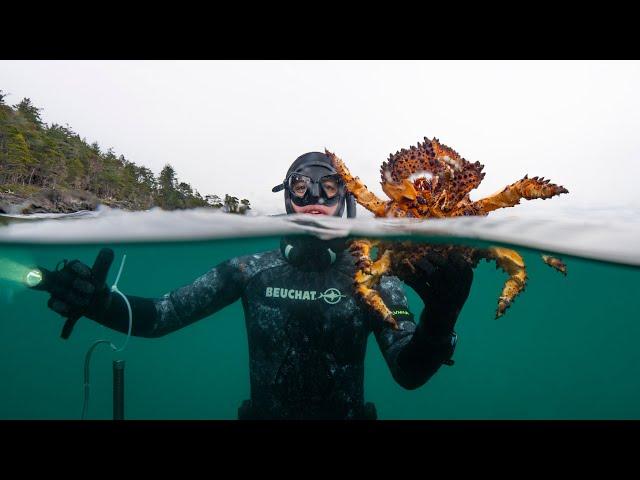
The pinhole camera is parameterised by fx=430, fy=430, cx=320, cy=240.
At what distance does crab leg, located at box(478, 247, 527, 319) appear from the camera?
151 inches

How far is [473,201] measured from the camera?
4.38 m

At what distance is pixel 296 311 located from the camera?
6043mm

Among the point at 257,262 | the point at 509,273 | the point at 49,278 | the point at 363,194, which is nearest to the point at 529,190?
the point at 509,273

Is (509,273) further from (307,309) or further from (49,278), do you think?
(49,278)

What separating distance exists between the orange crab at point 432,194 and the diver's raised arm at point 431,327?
16 cm

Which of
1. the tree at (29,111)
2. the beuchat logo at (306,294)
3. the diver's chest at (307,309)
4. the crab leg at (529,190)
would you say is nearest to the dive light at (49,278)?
the diver's chest at (307,309)

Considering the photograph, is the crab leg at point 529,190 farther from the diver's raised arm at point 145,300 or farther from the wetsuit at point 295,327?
the diver's raised arm at point 145,300

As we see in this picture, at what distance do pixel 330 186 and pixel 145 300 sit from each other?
3.02 m

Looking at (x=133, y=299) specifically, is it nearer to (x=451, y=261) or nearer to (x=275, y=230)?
(x=275, y=230)

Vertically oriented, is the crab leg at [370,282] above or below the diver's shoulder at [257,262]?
below

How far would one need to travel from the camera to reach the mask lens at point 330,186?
6190mm

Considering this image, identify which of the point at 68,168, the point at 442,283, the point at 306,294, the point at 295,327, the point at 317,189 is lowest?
the point at 295,327

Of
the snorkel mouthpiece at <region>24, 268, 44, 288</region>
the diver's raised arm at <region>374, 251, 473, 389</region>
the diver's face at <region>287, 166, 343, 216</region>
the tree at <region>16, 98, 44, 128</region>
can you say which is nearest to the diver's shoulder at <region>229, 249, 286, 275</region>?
the diver's face at <region>287, 166, 343, 216</region>

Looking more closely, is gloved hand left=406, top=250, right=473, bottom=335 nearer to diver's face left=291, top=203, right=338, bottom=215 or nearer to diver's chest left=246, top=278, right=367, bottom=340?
diver's chest left=246, top=278, right=367, bottom=340
